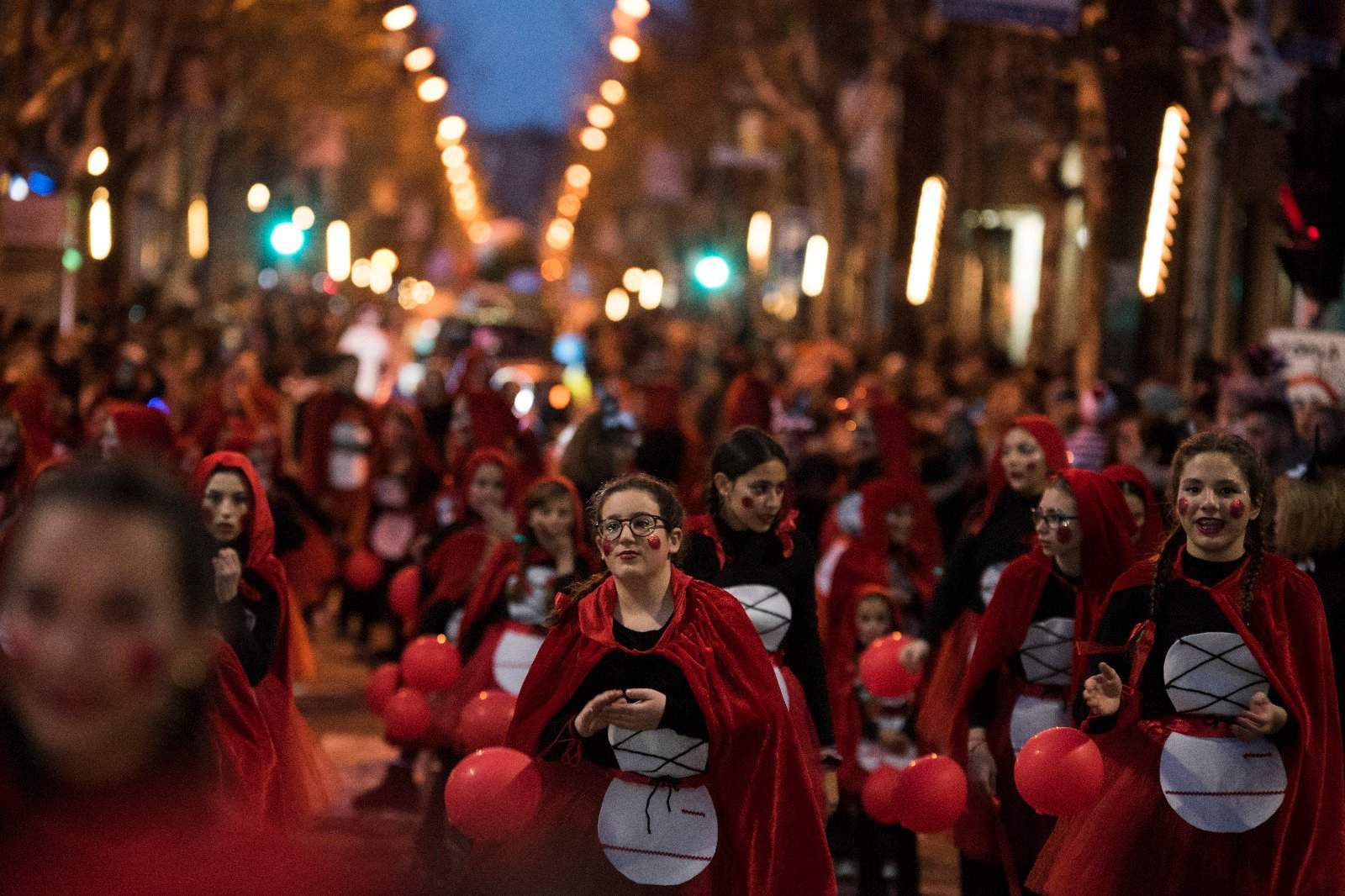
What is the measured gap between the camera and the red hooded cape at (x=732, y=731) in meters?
5.83

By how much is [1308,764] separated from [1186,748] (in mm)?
349

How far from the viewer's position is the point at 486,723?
25.0 feet

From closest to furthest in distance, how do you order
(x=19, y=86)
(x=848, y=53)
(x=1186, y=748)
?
(x=1186, y=748) → (x=19, y=86) → (x=848, y=53)

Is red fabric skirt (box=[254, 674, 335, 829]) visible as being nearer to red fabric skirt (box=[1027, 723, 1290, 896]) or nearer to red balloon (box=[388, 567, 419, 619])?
red fabric skirt (box=[1027, 723, 1290, 896])

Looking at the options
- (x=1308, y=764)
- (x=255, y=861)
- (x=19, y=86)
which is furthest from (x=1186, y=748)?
(x=19, y=86)

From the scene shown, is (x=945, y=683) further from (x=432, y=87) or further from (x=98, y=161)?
(x=98, y=161)

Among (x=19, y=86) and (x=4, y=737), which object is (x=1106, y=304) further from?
(x=4, y=737)

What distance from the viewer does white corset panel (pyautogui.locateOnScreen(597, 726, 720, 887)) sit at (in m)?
5.78

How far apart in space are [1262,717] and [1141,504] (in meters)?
2.60

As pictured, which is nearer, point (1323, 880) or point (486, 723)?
point (1323, 880)

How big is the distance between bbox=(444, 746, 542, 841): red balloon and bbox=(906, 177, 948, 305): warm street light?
27878 mm

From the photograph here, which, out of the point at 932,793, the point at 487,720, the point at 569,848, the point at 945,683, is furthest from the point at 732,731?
the point at 945,683

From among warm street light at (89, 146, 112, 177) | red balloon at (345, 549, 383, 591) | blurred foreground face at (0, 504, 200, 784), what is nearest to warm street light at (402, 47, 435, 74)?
warm street light at (89, 146, 112, 177)

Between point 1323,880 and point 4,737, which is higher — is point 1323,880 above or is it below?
below
